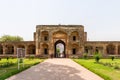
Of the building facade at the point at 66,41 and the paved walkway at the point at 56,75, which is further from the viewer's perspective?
the building facade at the point at 66,41

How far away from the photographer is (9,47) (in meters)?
45.1

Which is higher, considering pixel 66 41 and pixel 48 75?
pixel 66 41

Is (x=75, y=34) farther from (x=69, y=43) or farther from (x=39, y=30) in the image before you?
(x=39, y=30)

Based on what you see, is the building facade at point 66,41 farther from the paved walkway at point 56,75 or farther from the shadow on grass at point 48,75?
the shadow on grass at point 48,75

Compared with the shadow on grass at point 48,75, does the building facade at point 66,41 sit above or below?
above

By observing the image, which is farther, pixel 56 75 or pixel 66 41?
pixel 66 41

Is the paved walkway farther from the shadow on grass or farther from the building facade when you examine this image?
the building facade

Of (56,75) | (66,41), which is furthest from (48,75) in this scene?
(66,41)

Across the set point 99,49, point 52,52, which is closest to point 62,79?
point 52,52

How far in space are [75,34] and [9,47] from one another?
13490 millimetres

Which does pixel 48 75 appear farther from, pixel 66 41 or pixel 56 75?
pixel 66 41

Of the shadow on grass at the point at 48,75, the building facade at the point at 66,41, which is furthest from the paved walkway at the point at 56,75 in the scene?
the building facade at the point at 66,41

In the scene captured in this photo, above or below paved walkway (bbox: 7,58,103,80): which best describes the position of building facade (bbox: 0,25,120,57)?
above

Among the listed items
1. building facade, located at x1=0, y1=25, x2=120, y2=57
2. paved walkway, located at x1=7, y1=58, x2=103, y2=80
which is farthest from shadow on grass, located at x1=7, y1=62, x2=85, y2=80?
building facade, located at x1=0, y1=25, x2=120, y2=57
